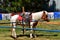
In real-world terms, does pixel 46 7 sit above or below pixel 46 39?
above

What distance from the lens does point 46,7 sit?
4316 centimetres

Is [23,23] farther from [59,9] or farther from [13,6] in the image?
[59,9]

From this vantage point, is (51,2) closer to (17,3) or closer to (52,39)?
(17,3)

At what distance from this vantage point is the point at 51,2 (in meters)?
45.6

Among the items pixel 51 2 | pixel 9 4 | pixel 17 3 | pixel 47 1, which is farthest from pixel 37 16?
pixel 51 2

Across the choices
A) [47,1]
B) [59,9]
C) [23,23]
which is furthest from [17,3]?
[23,23]

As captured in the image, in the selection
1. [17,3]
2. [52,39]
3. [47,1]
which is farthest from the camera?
[47,1]

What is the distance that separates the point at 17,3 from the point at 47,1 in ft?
25.7

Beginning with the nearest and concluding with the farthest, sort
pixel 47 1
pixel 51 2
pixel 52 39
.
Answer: pixel 52 39 → pixel 47 1 → pixel 51 2

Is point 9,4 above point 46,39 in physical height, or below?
above

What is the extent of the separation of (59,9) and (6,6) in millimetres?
11345

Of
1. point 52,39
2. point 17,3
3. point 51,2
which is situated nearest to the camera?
point 52,39

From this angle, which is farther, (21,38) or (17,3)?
(17,3)

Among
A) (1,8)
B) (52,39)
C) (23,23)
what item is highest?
(1,8)
